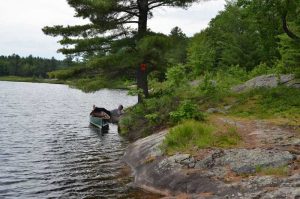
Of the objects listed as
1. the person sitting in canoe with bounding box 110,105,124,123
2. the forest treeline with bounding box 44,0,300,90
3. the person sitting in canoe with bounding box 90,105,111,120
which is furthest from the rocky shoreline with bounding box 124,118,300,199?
the person sitting in canoe with bounding box 110,105,124,123

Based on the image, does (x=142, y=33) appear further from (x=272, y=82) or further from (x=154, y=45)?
(x=272, y=82)

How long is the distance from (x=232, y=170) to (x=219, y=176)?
0.46 metres

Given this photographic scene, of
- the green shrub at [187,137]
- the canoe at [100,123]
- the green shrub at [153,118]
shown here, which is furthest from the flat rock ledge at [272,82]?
the canoe at [100,123]

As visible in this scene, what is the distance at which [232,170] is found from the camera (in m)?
11.3


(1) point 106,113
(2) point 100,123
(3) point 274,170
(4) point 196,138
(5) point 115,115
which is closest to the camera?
(3) point 274,170

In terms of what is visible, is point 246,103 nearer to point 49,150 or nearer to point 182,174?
point 182,174

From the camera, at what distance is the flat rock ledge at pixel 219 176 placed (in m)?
9.63

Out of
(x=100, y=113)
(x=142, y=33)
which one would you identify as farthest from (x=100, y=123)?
(x=142, y=33)

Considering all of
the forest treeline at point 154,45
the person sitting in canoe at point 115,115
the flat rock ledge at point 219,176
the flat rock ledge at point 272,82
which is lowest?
the person sitting in canoe at point 115,115

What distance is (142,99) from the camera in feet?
79.8

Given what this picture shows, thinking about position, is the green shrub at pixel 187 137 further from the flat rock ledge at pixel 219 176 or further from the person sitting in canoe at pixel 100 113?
the person sitting in canoe at pixel 100 113

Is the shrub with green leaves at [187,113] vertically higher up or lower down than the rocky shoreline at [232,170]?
higher up

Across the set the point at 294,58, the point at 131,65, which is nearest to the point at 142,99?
the point at 131,65

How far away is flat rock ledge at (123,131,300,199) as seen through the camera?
31.6 feet
